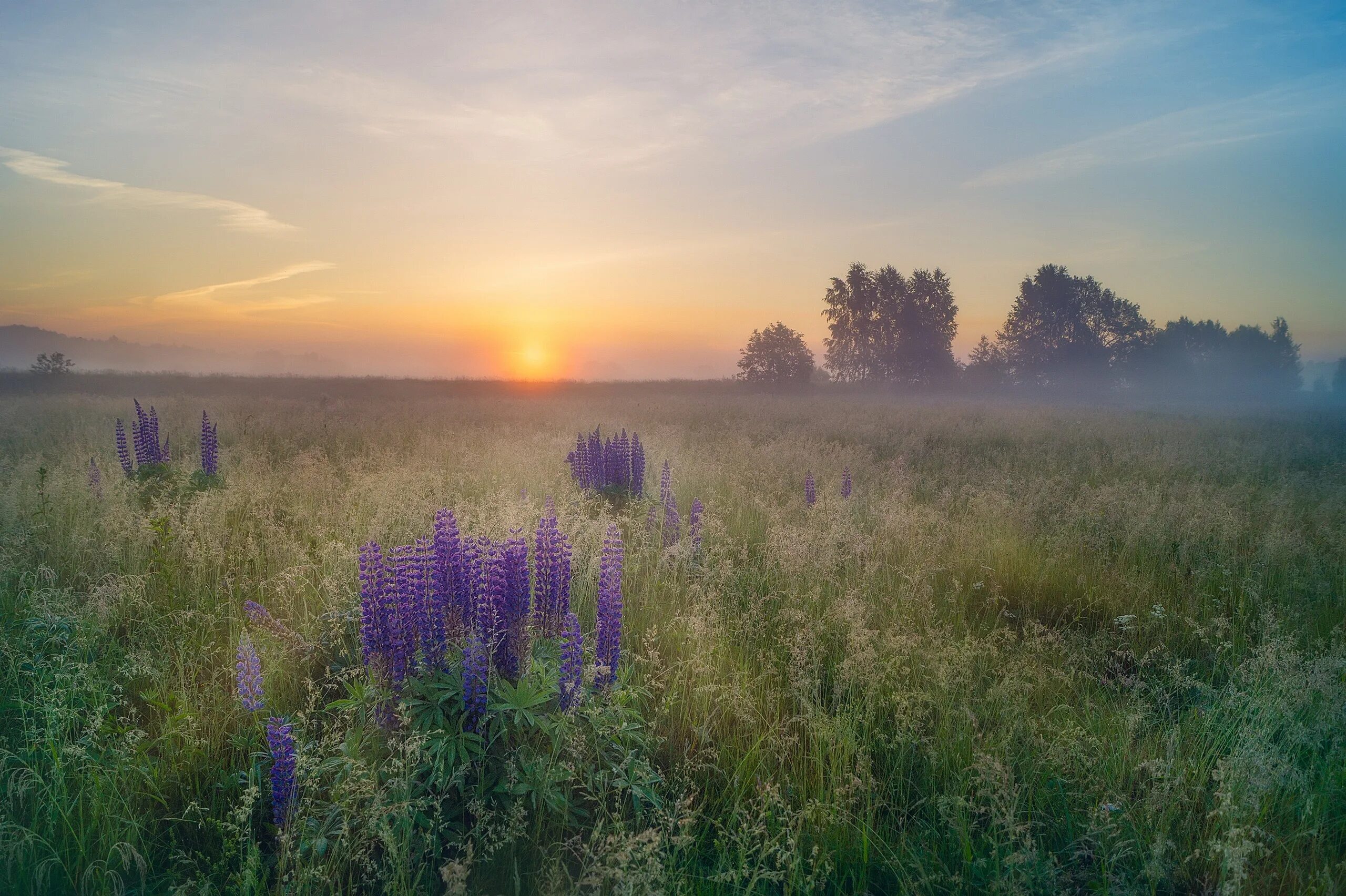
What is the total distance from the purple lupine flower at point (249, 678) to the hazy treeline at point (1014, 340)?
169 ft


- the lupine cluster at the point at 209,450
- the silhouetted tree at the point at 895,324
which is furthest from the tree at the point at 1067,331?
the lupine cluster at the point at 209,450

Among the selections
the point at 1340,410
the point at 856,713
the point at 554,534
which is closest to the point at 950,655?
the point at 856,713

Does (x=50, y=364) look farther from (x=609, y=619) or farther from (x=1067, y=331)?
(x=1067, y=331)

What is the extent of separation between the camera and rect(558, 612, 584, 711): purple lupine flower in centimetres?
281

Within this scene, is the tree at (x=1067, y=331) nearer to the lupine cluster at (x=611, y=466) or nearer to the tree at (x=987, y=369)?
the tree at (x=987, y=369)

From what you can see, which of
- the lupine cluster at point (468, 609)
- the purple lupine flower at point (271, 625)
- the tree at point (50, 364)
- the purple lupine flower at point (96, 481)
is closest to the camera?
the lupine cluster at point (468, 609)

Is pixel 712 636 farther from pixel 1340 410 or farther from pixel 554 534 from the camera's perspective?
pixel 1340 410

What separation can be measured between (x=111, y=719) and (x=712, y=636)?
326cm

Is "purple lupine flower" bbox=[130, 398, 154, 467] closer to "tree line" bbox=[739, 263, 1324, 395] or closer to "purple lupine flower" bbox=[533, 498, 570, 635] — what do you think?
"purple lupine flower" bbox=[533, 498, 570, 635]

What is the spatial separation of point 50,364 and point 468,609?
45371 millimetres

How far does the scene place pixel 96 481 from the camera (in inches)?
287

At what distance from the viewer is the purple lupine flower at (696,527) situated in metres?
5.78

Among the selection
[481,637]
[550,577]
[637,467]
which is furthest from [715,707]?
[637,467]

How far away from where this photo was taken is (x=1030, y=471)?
1082 centimetres
